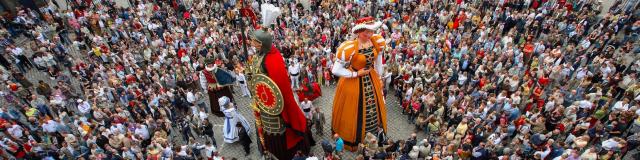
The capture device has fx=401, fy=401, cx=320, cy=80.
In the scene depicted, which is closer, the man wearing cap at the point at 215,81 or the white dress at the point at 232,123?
the white dress at the point at 232,123

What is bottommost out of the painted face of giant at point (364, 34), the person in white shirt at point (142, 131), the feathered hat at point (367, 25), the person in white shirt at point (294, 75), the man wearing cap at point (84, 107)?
the person in white shirt at point (142, 131)

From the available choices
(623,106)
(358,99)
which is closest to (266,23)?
(358,99)

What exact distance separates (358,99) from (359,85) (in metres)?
0.43

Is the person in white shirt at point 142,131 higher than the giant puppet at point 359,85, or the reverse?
the giant puppet at point 359,85

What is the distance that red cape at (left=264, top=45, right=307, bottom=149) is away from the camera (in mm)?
9023

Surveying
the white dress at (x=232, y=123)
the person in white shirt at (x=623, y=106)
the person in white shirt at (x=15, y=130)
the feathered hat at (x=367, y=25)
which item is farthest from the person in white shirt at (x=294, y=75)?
the person in white shirt at (x=623, y=106)

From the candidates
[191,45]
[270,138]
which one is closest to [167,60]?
[191,45]

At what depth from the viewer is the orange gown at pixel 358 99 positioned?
9.90 m

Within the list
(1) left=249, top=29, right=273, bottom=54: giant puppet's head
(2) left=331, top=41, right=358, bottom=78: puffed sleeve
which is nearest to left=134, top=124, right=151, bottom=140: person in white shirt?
(1) left=249, top=29, right=273, bottom=54: giant puppet's head

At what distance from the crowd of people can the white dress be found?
560mm

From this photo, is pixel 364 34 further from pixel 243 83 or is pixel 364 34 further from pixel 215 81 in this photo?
pixel 243 83

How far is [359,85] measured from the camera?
34.2 ft

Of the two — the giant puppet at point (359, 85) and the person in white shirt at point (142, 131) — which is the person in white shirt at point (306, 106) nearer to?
the giant puppet at point (359, 85)

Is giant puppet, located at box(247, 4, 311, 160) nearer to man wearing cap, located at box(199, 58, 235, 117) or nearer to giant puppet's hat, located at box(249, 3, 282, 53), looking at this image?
giant puppet's hat, located at box(249, 3, 282, 53)
